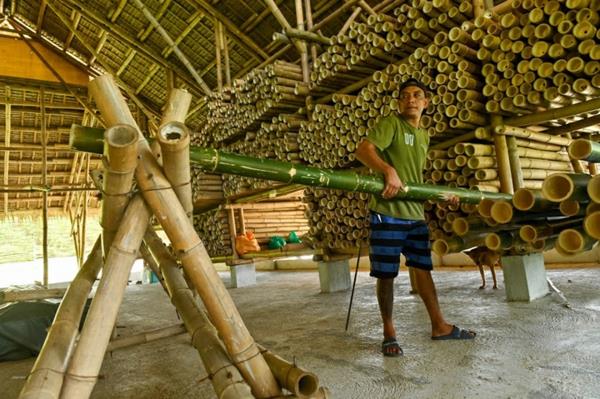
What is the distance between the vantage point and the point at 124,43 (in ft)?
39.3

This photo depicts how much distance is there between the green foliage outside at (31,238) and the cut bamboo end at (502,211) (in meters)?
18.3

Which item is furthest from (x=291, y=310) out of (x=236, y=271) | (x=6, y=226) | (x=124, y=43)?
(x=6, y=226)

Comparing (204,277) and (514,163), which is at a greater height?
(514,163)

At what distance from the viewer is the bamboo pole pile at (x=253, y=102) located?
664 cm

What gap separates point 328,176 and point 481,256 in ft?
11.3

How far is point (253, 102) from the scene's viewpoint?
7414 mm

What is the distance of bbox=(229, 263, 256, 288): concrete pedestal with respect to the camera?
9070 mm

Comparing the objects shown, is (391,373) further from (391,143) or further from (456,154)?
(456,154)

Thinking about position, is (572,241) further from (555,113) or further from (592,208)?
(555,113)

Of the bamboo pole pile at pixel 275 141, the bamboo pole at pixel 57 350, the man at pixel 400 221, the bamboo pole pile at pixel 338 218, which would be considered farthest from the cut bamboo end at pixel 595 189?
the bamboo pole pile at pixel 275 141

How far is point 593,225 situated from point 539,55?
1998 millimetres

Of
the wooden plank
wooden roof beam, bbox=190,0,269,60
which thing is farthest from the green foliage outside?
wooden roof beam, bbox=190,0,269,60

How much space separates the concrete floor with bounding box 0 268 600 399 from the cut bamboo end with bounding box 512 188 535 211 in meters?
0.96

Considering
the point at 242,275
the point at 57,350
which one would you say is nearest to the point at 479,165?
the point at 57,350
